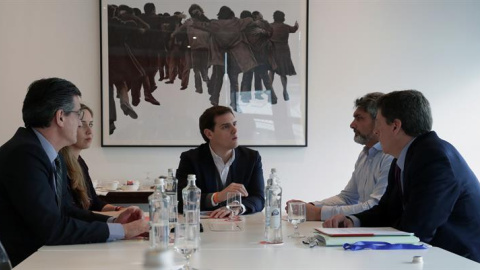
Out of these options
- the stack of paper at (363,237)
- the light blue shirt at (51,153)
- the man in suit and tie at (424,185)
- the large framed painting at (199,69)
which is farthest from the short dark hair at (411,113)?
the large framed painting at (199,69)

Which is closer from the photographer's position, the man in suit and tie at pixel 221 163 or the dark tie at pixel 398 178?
the dark tie at pixel 398 178

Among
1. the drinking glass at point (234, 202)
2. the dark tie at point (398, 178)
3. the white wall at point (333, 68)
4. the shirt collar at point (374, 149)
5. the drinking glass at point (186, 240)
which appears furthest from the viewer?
the white wall at point (333, 68)

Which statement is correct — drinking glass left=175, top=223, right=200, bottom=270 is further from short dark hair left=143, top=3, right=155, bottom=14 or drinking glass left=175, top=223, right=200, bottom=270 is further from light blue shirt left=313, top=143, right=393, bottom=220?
short dark hair left=143, top=3, right=155, bottom=14

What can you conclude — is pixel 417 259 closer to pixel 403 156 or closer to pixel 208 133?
pixel 403 156

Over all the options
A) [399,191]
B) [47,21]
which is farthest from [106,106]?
[399,191]

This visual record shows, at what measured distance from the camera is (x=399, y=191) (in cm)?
276

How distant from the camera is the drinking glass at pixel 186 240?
5.81ft

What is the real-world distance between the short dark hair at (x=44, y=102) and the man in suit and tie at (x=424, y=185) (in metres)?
1.33

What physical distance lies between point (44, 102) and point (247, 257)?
44.0 inches

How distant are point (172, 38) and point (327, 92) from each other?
60.2 inches

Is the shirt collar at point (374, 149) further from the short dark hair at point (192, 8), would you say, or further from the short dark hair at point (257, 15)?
the short dark hair at point (192, 8)

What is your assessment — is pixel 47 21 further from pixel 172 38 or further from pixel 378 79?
pixel 378 79

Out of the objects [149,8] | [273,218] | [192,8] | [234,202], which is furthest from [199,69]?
[273,218]

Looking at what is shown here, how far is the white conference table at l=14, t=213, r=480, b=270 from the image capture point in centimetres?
186
